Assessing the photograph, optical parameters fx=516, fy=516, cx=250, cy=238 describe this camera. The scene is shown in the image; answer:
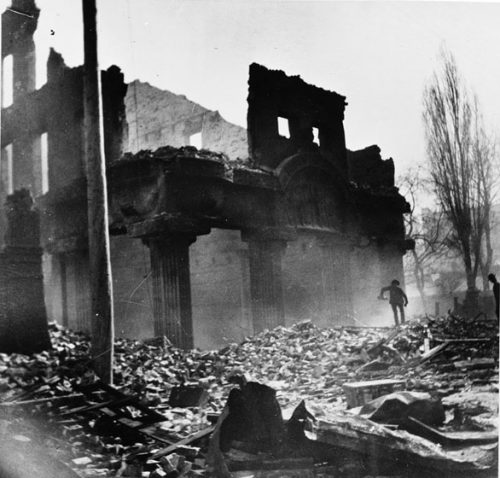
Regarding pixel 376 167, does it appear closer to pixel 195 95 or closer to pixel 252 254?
pixel 195 95

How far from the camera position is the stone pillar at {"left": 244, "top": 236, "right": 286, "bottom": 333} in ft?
24.8

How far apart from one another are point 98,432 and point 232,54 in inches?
131

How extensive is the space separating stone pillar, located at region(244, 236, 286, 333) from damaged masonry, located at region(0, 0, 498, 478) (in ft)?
0.10

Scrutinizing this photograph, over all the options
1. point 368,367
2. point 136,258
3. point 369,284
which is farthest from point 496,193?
point 136,258

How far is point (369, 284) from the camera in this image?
5816 millimetres

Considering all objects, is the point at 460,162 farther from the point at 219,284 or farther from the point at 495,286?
the point at 219,284

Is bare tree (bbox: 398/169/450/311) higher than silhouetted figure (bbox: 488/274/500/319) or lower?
higher

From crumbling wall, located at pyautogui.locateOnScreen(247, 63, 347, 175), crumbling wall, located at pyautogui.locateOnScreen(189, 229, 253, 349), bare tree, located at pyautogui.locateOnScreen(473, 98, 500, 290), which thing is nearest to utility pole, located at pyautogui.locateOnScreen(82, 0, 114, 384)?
crumbling wall, located at pyautogui.locateOnScreen(247, 63, 347, 175)

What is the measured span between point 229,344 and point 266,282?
2243 millimetres

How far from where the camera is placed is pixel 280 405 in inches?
159

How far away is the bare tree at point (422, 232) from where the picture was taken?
5078 millimetres

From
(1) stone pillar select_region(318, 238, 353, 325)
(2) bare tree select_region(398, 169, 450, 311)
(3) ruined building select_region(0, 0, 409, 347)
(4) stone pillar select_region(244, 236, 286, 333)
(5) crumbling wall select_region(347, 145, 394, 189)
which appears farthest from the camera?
(4) stone pillar select_region(244, 236, 286, 333)

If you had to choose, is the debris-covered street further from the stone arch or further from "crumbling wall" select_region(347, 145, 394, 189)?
the stone arch

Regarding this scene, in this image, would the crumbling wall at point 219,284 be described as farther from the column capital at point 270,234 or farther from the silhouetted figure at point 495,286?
the silhouetted figure at point 495,286
